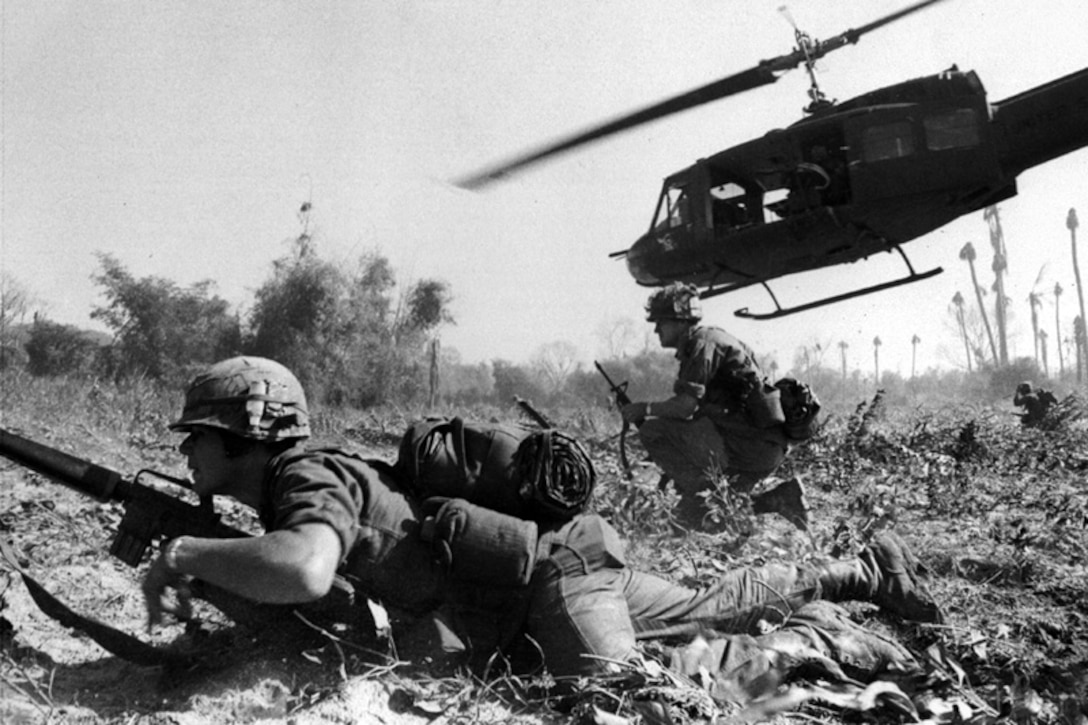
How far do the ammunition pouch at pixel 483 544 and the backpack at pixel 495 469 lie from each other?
14 centimetres

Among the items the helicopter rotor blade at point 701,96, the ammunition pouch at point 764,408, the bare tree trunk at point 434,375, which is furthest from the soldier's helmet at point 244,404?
the bare tree trunk at point 434,375

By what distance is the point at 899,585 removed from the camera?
3.29 m

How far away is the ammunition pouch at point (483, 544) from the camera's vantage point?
8.61 ft

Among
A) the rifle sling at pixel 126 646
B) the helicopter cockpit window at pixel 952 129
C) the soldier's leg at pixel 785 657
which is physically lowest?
the soldier's leg at pixel 785 657

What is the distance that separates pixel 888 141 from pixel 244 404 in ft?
26.9

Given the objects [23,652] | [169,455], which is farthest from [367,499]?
[169,455]

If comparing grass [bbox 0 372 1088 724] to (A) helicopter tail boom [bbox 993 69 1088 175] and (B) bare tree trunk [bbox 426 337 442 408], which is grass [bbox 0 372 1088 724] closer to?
(A) helicopter tail boom [bbox 993 69 1088 175]

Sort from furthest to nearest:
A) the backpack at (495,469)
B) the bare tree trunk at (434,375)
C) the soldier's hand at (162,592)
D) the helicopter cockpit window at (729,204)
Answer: the bare tree trunk at (434,375) → the helicopter cockpit window at (729,204) → the backpack at (495,469) → the soldier's hand at (162,592)

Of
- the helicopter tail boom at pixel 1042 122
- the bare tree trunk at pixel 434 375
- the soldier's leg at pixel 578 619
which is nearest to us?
the soldier's leg at pixel 578 619

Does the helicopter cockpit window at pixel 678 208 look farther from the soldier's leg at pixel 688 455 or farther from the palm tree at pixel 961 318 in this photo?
the palm tree at pixel 961 318

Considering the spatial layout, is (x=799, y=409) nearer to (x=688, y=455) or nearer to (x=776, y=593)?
(x=688, y=455)

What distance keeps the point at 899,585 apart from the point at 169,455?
6.06m

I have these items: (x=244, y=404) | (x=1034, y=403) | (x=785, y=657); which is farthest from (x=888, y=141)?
(x=244, y=404)

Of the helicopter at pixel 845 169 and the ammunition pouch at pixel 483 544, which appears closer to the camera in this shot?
the ammunition pouch at pixel 483 544
